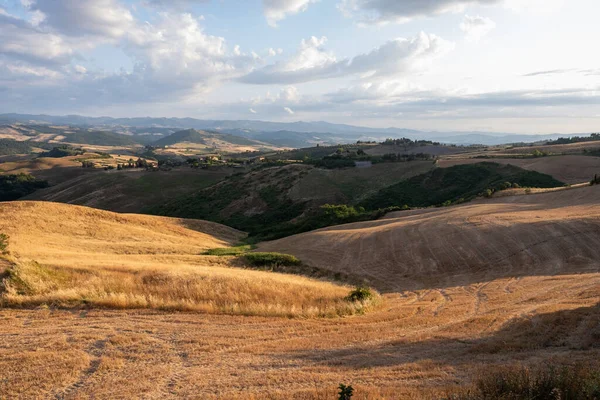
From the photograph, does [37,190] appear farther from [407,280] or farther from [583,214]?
[583,214]

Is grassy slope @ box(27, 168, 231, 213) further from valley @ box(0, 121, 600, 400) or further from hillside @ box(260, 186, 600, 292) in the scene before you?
hillside @ box(260, 186, 600, 292)

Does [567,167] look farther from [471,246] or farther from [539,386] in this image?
[539,386]

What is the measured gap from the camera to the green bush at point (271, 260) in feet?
89.8

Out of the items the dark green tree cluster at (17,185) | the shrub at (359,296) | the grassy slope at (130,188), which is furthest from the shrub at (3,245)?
the dark green tree cluster at (17,185)

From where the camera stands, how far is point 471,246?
84.7ft

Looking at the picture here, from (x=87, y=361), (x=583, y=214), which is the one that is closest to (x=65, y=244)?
(x=87, y=361)

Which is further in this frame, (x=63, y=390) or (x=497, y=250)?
(x=497, y=250)

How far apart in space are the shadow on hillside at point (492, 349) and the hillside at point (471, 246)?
10033 millimetres

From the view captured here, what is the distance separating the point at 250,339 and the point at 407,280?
1492 centimetres

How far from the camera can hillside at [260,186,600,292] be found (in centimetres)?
2214

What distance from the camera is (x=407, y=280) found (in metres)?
23.5

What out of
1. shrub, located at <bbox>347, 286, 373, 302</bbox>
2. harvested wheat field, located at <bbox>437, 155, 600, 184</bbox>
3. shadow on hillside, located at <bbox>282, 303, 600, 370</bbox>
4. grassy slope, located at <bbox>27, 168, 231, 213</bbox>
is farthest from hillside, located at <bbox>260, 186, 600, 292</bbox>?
grassy slope, located at <bbox>27, 168, 231, 213</bbox>

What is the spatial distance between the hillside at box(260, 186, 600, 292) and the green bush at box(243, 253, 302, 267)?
171cm

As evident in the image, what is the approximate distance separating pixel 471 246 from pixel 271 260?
13.8 m
